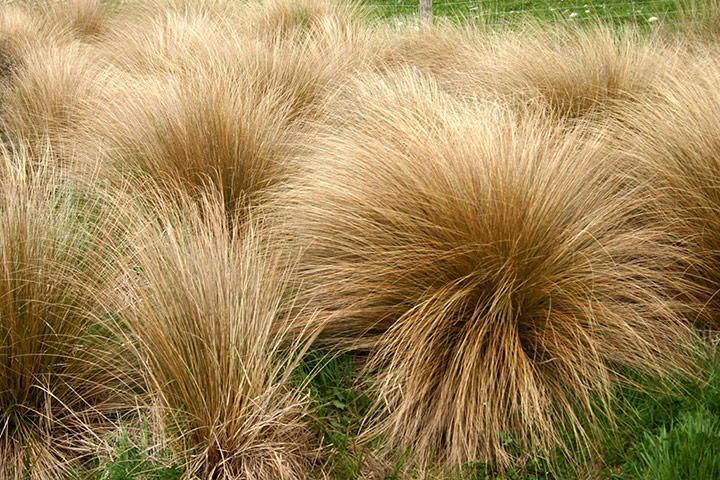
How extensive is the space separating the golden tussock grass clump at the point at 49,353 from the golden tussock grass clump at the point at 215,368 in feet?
0.57

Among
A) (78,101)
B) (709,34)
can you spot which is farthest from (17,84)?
(709,34)

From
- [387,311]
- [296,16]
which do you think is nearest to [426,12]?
[296,16]

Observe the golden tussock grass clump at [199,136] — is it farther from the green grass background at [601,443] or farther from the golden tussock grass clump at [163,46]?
the green grass background at [601,443]

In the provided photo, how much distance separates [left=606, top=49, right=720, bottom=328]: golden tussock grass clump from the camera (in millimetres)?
3172

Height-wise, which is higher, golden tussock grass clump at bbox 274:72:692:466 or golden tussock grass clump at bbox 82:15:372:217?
golden tussock grass clump at bbox 82:15:372:217

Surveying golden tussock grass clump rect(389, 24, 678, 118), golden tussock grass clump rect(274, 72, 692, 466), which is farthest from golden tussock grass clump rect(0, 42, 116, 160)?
golden tussock grass clump rect(389, 24, 678, 118)

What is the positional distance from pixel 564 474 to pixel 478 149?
1.37 metres

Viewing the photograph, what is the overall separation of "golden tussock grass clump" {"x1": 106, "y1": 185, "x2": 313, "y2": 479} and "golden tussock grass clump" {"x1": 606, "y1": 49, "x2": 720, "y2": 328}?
181cm

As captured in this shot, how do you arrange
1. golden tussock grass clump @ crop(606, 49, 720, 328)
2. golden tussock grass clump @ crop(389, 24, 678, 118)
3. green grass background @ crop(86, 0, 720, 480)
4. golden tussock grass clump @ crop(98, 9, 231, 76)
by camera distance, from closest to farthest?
green grass background @ crop(86, 0, 720, 480) < golden tussock grass clump @ crop(606, 49, 720, 328) < golden tussock grass clump @ crop(389, 24, 678, 118) < golden tussock grass clump @ crop(98, 9, 231, 76)

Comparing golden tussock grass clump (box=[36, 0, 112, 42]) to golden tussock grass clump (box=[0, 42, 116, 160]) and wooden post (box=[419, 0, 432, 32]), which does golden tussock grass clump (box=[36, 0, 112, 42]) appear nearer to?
golden tussock grass clump (box=[0, 42, 116, 160])

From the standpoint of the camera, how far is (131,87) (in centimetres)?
470

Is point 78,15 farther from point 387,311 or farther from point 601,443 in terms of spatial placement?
point 601,443

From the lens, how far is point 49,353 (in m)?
2.67

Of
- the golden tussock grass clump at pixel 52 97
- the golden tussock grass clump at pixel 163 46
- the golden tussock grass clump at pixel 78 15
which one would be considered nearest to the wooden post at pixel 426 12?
the golden tussock grass clump at pixel 163 46
